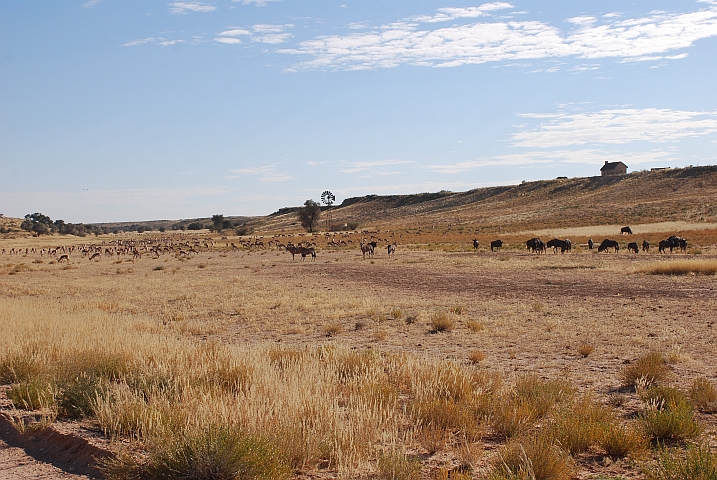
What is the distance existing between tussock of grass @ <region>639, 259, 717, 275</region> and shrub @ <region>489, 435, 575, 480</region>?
2319cm

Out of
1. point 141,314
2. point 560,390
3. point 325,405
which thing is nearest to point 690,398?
point 560,390

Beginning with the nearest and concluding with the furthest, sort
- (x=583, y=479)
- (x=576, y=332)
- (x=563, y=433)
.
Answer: (x=583, y=479)
(x=563, y=433)
(x=576, y=332)

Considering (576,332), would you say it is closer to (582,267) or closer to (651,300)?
(651,300)

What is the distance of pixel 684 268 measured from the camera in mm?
26438

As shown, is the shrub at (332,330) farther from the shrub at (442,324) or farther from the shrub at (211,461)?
the shrub at (211,461)

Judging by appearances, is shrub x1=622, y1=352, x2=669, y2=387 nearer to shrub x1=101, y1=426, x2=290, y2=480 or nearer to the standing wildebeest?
shrub x1=101, y1=426, x2=290, y2=480

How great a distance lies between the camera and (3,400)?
8727 mm

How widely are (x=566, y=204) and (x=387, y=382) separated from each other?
119m

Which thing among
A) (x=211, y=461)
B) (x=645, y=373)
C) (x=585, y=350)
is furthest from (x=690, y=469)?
(x=585, y=350)

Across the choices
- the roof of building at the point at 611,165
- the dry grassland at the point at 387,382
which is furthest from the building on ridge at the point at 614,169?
the dry grassland at the point at 387,382

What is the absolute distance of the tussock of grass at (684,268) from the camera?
84.4 feet

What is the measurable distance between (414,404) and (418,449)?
1042 mm

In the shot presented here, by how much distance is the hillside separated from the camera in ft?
299

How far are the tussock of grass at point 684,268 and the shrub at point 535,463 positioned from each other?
2319 centimetres
